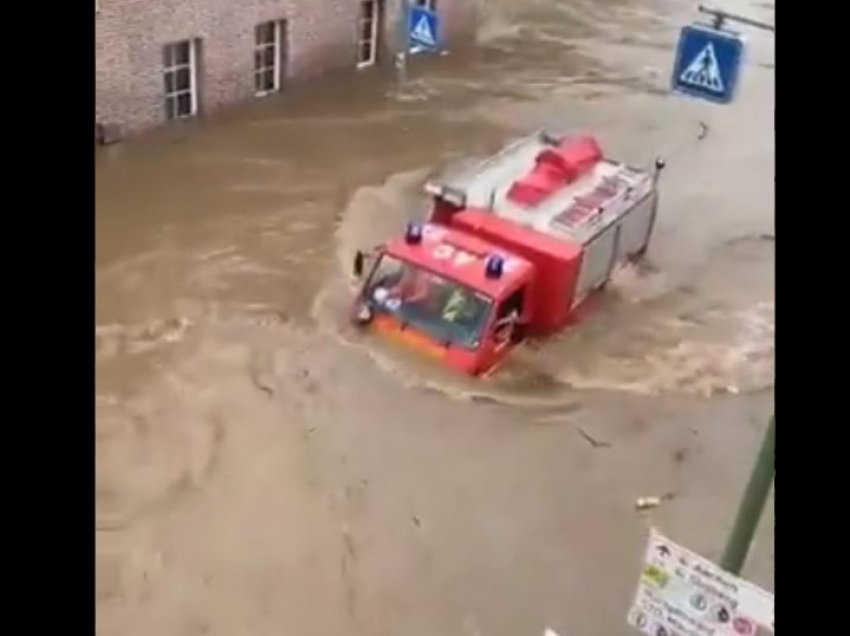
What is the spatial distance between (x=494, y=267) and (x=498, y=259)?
0.14 meters

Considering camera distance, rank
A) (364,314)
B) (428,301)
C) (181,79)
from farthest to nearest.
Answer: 1. (181,79)
2. (364,314)
3. (428,301)

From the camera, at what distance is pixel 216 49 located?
61.1 ft

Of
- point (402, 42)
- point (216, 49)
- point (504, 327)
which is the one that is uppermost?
point (216, 49)

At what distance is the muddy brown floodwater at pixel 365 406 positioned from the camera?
36.1ft

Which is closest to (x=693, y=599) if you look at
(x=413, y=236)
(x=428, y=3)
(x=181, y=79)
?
(x=413, y=236)

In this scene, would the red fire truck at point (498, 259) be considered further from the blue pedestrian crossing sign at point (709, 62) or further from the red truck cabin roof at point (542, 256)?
the blue pedestrian crossing sign at point (709, 62)

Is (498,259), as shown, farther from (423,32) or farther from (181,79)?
(181,79)

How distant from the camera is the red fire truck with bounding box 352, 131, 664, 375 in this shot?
1334 centimetres
